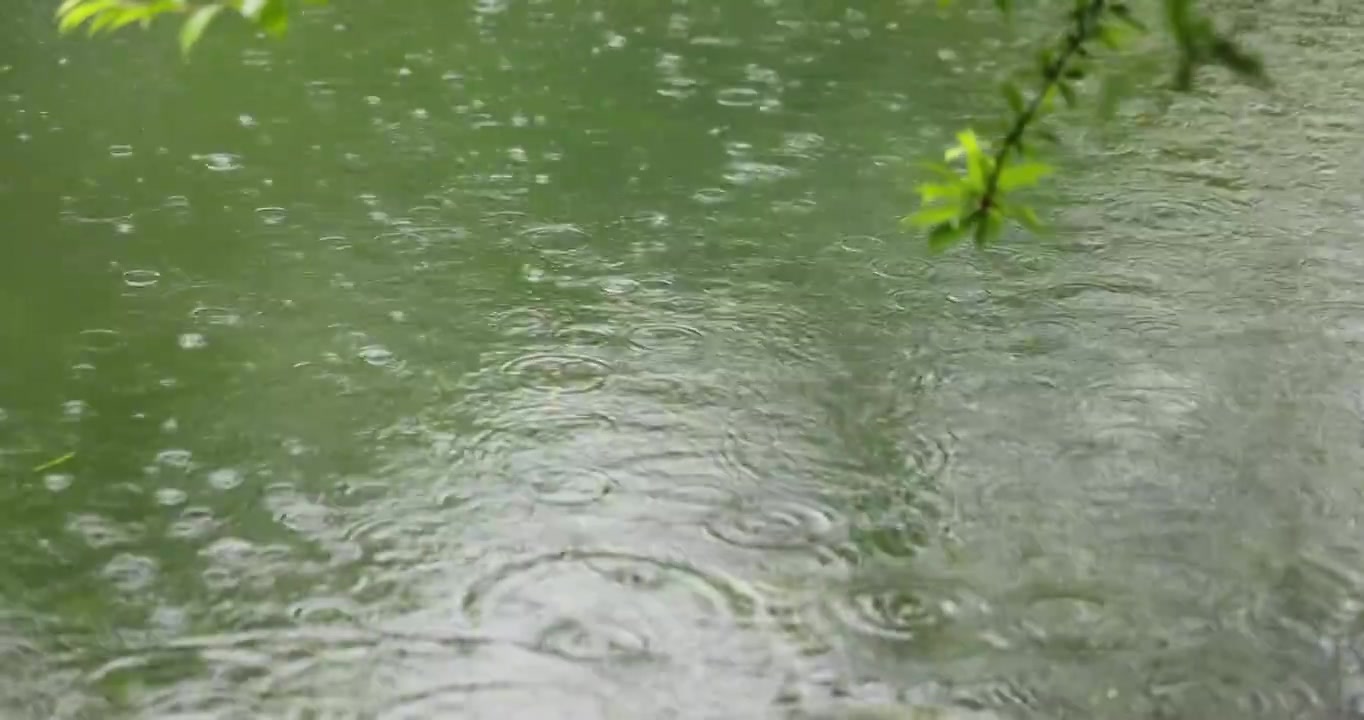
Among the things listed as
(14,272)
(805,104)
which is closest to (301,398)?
(14,272)

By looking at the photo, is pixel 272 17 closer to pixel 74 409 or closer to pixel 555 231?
pixel 74 409

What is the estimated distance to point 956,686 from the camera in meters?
1.07

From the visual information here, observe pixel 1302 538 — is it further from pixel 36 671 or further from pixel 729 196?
pixel 36 671

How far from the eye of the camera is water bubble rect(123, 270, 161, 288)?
1601 mm

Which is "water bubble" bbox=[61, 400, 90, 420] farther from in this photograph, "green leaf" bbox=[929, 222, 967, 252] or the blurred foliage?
"green leaf" bbox=[929, 222, 967, 252]

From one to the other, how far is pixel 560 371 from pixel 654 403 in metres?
0.12

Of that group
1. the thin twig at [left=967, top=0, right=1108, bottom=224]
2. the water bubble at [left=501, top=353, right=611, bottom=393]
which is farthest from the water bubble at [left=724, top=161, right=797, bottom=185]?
the thin twig at [left=967, top=0, right=1108, bottom=224]

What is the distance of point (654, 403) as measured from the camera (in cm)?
142

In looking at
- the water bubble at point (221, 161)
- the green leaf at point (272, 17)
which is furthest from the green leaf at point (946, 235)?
the water bubble at point (221, 161)

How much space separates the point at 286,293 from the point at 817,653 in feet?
2.73

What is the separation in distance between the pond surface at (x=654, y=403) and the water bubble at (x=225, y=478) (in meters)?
0.01

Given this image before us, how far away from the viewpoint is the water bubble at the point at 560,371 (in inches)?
57.1

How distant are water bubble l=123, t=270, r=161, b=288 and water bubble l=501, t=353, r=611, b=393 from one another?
18.3 inches

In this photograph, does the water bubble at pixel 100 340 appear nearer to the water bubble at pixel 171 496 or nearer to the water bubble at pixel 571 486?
the water bubble at pixel 171 496
